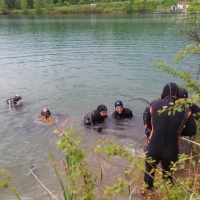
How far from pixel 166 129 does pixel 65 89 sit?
363 inches

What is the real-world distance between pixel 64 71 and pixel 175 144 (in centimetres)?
1283

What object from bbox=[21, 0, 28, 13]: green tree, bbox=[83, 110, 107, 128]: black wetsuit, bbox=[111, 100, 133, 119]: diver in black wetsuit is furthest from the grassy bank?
bbox=[83, 110, 107, 128]: black wetsuit

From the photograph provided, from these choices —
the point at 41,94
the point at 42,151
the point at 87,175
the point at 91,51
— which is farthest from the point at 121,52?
the point at 87,175

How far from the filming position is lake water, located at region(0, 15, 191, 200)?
685 cm

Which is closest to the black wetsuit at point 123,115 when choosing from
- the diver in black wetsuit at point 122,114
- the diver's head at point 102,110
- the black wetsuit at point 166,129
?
the diver in black wetsuit at point 122,114

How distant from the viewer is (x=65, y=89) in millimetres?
12938

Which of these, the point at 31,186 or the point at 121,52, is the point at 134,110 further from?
the point at 121,52

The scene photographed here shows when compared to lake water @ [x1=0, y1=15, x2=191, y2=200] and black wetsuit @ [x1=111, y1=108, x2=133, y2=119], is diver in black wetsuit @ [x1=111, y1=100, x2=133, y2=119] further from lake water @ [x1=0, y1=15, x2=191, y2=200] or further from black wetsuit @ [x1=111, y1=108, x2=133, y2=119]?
lake water @ [x1=0, y1=15, x2=191, y2=200]

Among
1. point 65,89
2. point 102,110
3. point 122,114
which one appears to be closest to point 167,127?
point 102,110

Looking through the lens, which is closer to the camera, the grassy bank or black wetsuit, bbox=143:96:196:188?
black wetsuit, bbox=143:96:196:188

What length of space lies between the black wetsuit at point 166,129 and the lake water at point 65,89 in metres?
2.09

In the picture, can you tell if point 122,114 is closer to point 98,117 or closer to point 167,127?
point 98,117

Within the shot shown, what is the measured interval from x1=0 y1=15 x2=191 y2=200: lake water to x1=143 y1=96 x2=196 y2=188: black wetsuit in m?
2.09

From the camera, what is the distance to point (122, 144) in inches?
305
